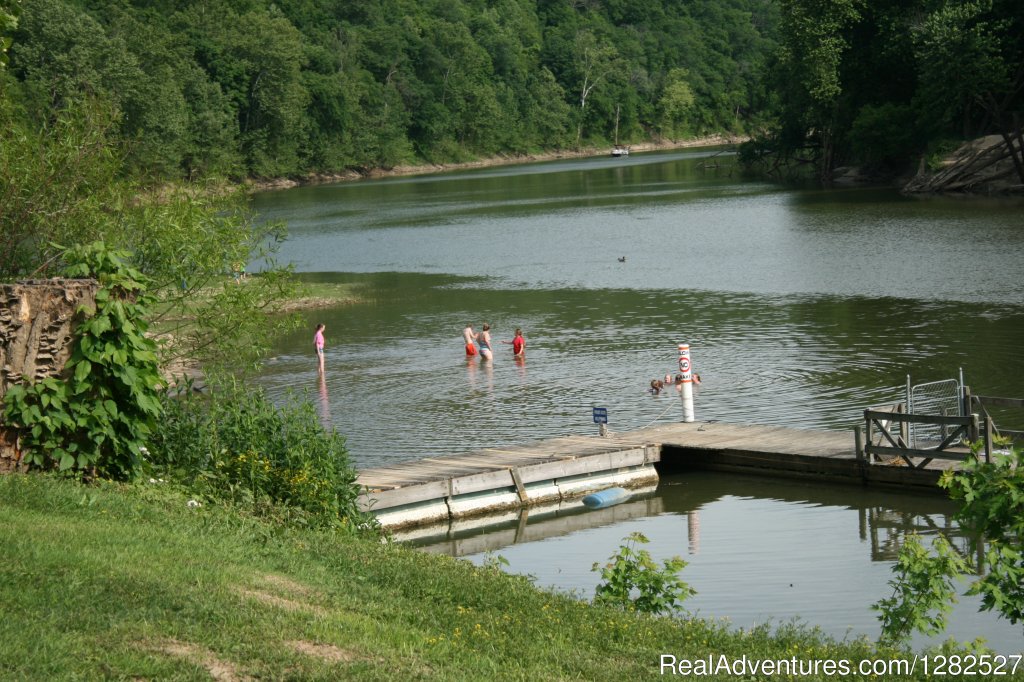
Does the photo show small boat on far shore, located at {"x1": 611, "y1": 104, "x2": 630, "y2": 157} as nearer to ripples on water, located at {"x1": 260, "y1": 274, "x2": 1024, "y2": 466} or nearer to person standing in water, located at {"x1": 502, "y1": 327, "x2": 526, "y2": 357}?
ripples on water, located at {"x1": 260, "y1": 274, "x2": 1024, "y2": 466}

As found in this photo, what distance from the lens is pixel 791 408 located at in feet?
86.1

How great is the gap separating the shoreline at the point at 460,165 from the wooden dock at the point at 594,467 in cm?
9624

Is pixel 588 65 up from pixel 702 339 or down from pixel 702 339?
up

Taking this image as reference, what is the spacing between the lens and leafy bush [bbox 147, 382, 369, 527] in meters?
14.9

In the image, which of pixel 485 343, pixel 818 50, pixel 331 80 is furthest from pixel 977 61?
pixel 331 80

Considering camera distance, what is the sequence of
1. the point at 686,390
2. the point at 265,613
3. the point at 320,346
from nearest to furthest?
the point at 265,613 → the point at 686,390 → the point at 320,346

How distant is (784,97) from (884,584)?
289ft

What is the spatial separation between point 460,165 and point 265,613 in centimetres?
15777

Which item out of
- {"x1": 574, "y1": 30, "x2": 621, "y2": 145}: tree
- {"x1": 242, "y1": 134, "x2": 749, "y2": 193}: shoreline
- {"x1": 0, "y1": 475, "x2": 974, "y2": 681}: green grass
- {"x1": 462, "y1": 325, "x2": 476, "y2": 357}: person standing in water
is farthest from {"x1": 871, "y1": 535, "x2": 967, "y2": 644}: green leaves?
{"x1": 574, "y1": 30, "x2": 621, "y2": 145}: tree

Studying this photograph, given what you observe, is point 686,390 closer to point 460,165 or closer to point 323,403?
point 323,403

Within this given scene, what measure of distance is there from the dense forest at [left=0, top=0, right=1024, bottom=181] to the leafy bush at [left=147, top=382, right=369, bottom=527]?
331 inches

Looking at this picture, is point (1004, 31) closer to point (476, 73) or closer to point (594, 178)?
point (594, 178)

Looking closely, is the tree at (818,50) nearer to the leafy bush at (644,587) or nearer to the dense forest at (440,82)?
the dense forest at (440,82)

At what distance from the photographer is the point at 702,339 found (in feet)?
116
